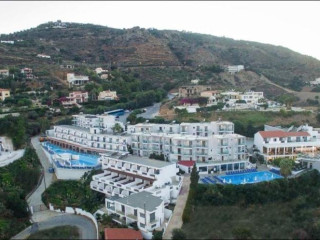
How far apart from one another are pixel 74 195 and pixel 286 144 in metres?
21.7

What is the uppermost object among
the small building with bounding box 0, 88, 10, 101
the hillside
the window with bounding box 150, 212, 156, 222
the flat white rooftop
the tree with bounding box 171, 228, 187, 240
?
the hillside

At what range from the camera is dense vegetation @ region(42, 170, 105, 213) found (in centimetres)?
2941

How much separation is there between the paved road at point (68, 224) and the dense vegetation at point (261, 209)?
6.70m

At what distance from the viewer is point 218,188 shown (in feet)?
94.6

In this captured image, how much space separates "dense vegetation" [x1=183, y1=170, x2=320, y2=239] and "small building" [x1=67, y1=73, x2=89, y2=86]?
4513 centimetres

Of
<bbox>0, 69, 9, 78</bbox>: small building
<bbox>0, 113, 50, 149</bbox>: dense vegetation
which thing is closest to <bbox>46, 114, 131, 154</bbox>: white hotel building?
<bbox>0, 113, 50, 149</bbox>: dense vegetation

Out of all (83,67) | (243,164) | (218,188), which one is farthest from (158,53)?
(218,188)

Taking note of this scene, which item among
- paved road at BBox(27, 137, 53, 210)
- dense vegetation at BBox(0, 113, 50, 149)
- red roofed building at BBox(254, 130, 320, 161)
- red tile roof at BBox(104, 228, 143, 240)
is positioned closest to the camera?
red tile roof at BBox(104, 228, 143, 240)

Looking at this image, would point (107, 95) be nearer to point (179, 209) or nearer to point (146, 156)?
point (146, 156)

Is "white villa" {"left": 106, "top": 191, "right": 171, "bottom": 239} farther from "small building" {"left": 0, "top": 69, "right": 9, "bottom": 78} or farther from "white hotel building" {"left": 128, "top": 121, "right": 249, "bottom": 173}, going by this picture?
"small building" {"left": 0, "top": 69, "right": 9, "bottom": 78}

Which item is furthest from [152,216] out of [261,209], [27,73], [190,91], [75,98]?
[27,73]

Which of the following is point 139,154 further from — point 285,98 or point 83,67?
point 83,67

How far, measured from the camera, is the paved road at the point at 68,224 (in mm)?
24859

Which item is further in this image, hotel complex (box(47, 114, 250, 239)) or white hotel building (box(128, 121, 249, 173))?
white hotel building (box(128, 121, 249, 173))
